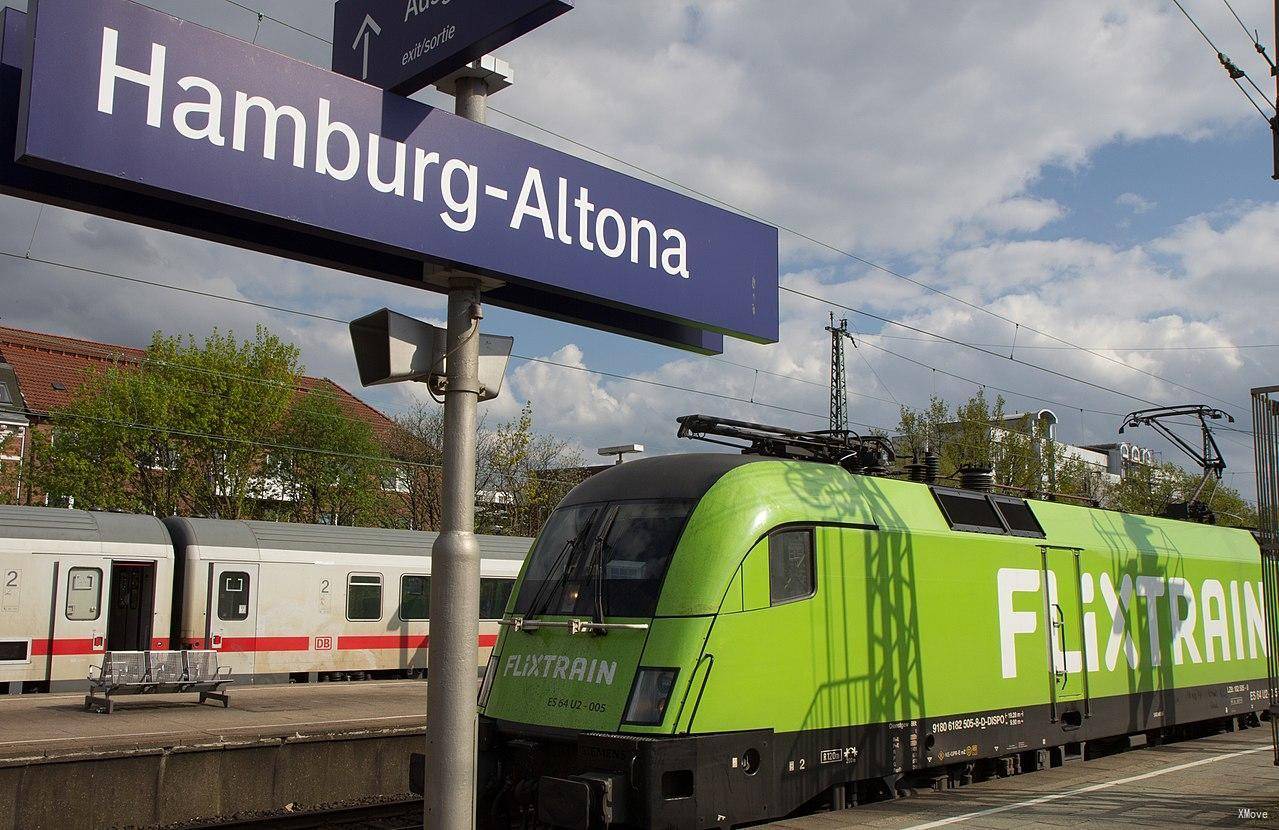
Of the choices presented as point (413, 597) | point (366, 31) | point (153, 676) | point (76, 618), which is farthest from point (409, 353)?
point (413, 597)

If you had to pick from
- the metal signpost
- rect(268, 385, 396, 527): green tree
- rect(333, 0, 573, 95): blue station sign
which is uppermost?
rect(268, 385, 396, 527): green tree

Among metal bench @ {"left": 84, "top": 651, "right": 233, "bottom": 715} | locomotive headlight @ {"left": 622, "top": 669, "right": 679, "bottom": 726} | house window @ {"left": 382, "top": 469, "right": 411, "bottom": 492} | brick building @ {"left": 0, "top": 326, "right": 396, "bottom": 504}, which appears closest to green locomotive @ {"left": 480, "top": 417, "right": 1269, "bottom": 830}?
locomotive headlight @ {"left": 622, "top": 669, "right": 679, "bottom": 726}

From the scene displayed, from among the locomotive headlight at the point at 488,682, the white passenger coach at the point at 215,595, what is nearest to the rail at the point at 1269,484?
the locomotive headlight at the point at 488,682

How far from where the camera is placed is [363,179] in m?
5.30

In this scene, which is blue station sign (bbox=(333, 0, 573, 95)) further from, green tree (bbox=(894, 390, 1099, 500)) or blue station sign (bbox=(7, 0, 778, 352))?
green tree (bbox=(894, 390, 1099, 500))

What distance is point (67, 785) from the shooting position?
33.0ft

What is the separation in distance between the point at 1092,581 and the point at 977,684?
2686 mm

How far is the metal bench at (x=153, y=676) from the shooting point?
54.5ft

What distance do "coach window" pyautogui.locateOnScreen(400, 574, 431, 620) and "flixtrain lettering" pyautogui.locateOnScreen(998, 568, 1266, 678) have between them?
15.2 m

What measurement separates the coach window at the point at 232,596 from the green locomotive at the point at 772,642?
13794 millimetres

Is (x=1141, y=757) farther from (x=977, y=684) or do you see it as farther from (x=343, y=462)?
(x=343, y=462)

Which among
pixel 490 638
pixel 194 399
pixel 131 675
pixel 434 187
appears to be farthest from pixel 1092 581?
pixel 194 399

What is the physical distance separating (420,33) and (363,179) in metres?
0.95

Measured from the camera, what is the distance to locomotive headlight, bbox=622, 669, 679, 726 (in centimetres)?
742
